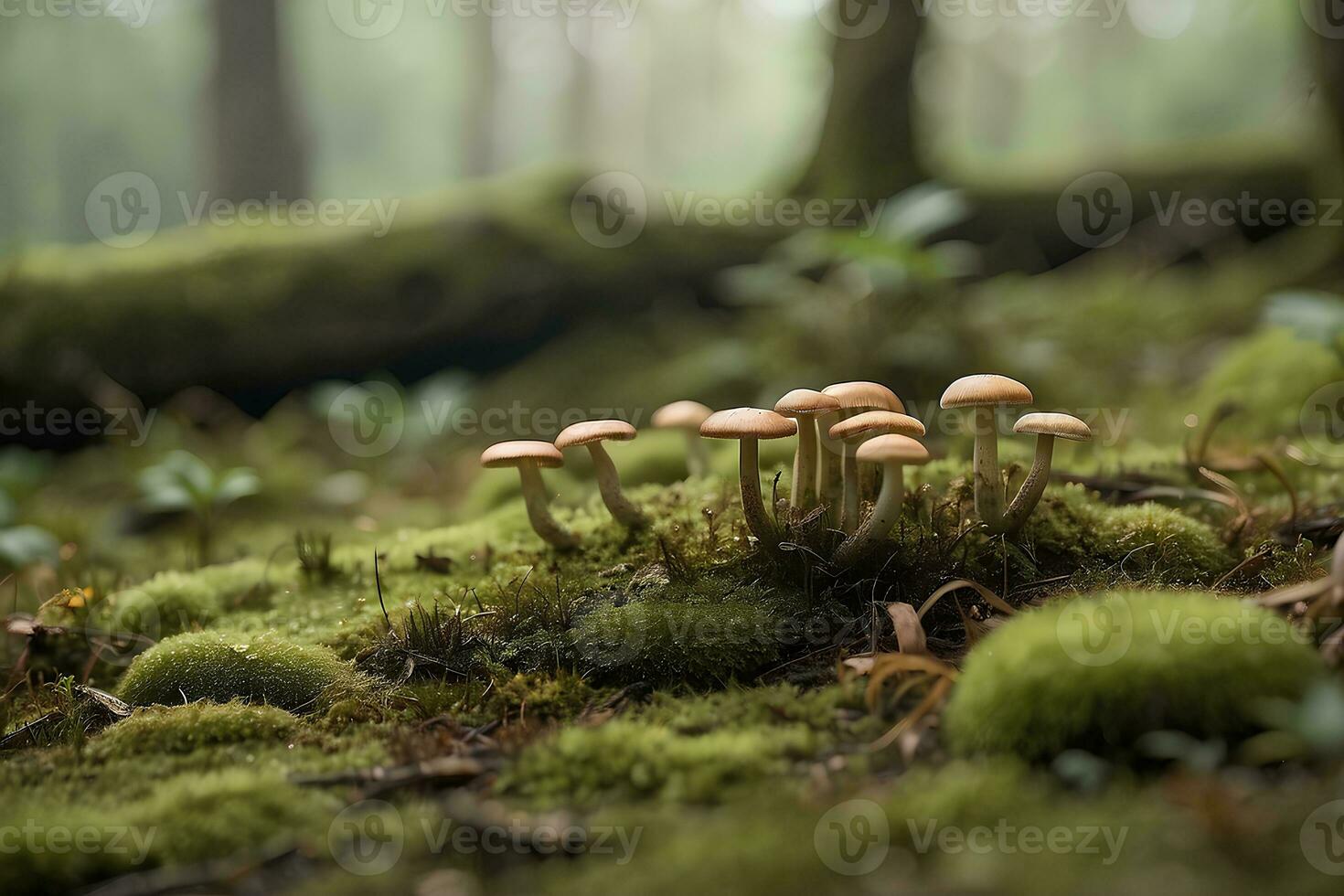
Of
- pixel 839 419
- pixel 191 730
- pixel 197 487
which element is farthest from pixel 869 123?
pixel 191 730

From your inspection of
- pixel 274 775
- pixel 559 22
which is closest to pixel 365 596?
pixel 274 775

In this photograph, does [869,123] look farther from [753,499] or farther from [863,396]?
[753,499]

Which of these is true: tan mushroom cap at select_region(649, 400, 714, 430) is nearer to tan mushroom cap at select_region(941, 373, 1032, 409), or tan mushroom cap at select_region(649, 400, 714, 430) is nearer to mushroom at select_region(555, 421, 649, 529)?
mushroom at select_region(555, 421, 649, 529)

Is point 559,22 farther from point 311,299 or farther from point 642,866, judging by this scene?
point 642,866

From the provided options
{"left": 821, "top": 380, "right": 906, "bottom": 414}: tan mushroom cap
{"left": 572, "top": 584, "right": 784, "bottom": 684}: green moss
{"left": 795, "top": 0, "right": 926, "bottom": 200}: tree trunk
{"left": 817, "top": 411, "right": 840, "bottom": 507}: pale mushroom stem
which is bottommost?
{"left": 572, "top": 584, "right": 784, "bottom": 684}: green moss

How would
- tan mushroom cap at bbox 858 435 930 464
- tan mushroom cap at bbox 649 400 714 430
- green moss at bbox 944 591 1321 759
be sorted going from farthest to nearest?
tan mushroom cap at bbox 649 400 714 430 → tan mushroom cap at bbox 858 435 930 464 → green moss at bbox 944 591 1321 759

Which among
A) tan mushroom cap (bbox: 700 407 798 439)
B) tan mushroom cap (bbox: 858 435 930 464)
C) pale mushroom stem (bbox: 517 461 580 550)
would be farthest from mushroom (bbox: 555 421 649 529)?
tan mushroom cap (bbox: 858 435 930 464)
